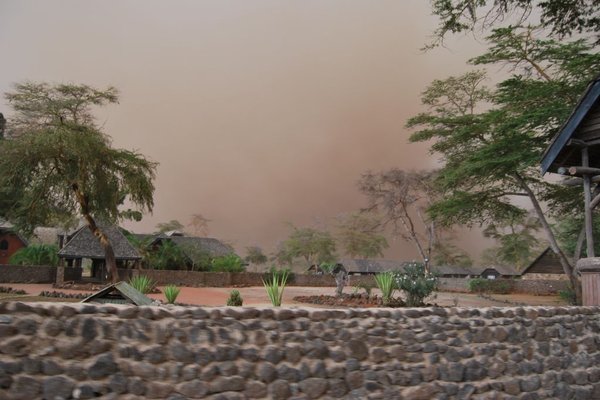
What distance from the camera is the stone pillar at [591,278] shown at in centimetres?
775

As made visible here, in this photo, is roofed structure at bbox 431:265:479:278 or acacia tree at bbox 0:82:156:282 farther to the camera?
roofed structure at bbox 431:265:479:278

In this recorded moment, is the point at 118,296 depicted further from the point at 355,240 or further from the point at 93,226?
the point at 355,240

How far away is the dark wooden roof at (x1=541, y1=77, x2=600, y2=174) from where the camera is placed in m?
9.36

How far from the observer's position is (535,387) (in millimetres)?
6668

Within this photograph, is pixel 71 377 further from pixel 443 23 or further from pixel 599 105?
pixel 443 23

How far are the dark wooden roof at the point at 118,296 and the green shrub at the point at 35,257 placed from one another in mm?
34112

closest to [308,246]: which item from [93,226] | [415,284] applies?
[93,226]

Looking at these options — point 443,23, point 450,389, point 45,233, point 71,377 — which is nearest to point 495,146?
point 443,23

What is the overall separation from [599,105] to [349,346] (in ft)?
25.0

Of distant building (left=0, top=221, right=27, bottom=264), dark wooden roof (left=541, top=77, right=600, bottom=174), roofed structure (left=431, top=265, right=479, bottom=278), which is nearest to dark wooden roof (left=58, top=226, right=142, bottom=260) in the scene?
distant building (left=0, top=221, right=27, bottom=264)

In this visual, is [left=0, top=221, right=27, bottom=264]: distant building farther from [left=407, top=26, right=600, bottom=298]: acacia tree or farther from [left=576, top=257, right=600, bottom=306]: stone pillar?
[left=576, top=257, right=600, bottom=306]: stone pillar

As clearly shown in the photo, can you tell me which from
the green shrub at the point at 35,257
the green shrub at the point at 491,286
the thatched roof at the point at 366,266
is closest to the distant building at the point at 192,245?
the green shrub at the point at 35,257

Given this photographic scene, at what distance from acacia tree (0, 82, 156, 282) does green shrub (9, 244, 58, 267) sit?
22.0 feet

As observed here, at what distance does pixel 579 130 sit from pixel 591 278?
3546 millimetres
